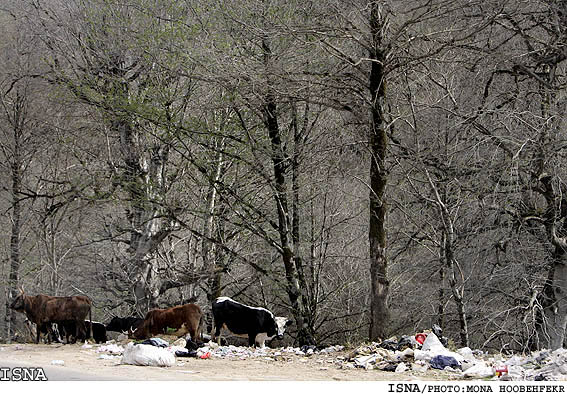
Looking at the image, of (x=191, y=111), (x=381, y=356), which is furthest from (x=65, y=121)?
(x=381, y=356)

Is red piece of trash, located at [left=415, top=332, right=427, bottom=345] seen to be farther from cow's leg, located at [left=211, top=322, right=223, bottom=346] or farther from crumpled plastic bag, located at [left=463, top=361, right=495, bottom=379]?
cow's leg, located at [left=211, top=322, right=223, bottom=346]

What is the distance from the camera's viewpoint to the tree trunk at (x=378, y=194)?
14.0m

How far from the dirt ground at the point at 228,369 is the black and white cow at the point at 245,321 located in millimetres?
1951

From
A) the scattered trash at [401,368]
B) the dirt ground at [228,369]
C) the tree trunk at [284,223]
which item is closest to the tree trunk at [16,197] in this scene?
the tree trunk at [284,223]

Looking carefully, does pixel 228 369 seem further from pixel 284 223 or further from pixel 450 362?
pixel 284 223

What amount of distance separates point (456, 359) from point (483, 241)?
22.7 ft

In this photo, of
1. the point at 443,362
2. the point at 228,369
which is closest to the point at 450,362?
the point at 443,362

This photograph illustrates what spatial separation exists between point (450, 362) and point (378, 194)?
5.23 metres

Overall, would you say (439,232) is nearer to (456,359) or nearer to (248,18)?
(248,18)

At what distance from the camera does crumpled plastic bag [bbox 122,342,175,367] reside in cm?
1011

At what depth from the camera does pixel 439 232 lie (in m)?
19.4

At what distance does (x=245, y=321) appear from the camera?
14.6m

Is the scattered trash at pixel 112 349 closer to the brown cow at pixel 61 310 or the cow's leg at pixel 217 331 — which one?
the cow's leg at pixel 217 331

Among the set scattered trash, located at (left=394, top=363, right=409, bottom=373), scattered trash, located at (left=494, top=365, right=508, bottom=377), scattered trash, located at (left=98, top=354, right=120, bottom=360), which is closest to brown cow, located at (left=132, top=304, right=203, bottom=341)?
scattered trash, located at (left=98, top=354, right=120, bottom=360)
